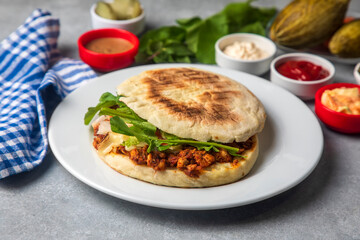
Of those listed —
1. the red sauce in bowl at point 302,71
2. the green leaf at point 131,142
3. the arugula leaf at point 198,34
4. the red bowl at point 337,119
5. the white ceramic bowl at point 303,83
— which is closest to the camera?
the green leaf at point 131,142

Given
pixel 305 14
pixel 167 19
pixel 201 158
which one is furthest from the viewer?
pixel 167 19

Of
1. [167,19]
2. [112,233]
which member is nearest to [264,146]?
[112,233]

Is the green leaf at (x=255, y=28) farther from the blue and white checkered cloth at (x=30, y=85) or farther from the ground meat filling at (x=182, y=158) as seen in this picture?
the ground meat filling at (x=182, y=158)

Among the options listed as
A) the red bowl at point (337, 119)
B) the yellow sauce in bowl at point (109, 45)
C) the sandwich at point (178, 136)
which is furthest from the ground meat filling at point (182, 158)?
the yellow sauce in bowl at point (109, 45)

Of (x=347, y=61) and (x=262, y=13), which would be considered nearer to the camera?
(x=347, y=61)

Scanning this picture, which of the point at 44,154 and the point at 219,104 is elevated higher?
the point at 219,104

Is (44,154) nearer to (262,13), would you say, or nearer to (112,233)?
(112,233)

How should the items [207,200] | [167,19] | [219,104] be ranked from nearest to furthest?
[207,200] → [219,104] → [167,19]
